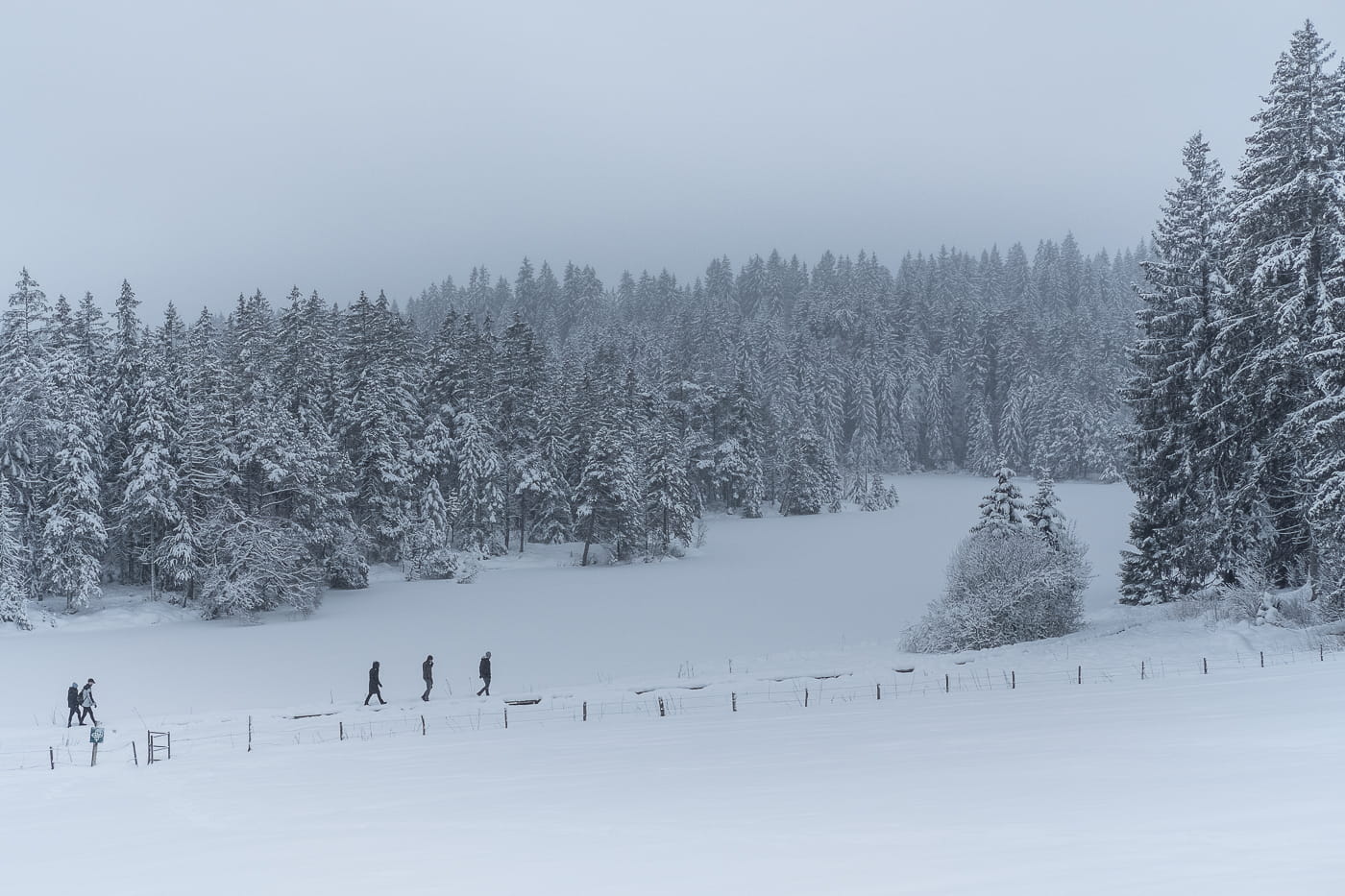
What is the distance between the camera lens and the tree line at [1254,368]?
24.4 m

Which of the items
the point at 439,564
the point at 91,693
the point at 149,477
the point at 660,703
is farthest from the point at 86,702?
the point at 439,564

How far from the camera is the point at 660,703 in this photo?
71.3 ft

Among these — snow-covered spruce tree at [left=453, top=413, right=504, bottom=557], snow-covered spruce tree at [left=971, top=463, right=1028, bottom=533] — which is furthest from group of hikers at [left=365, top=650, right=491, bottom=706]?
snow-covered spruce tree at [left=453, top=413, right=504, bottom=557]

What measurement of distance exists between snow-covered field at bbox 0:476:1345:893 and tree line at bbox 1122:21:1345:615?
363cm

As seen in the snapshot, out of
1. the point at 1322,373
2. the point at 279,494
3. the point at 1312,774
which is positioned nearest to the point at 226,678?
the point at 279,494

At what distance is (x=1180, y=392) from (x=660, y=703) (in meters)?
23.2

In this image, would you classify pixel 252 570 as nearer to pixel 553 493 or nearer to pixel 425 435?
pixel 425 435

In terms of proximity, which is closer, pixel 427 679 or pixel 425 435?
pixel 427 679

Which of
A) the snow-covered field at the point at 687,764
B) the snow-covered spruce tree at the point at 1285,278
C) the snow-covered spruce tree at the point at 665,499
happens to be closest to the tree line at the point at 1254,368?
the snow-covered spruce tree at the point at 1285,278

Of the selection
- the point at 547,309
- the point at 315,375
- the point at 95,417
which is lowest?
the point at 95,417

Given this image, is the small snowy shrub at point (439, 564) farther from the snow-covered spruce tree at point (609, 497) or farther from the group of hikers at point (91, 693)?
the group of hikers at point (91, 693)

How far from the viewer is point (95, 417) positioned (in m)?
44.3

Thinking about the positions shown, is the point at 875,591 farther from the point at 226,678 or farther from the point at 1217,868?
the point at 1217,868

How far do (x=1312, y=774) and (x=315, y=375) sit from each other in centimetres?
5595
